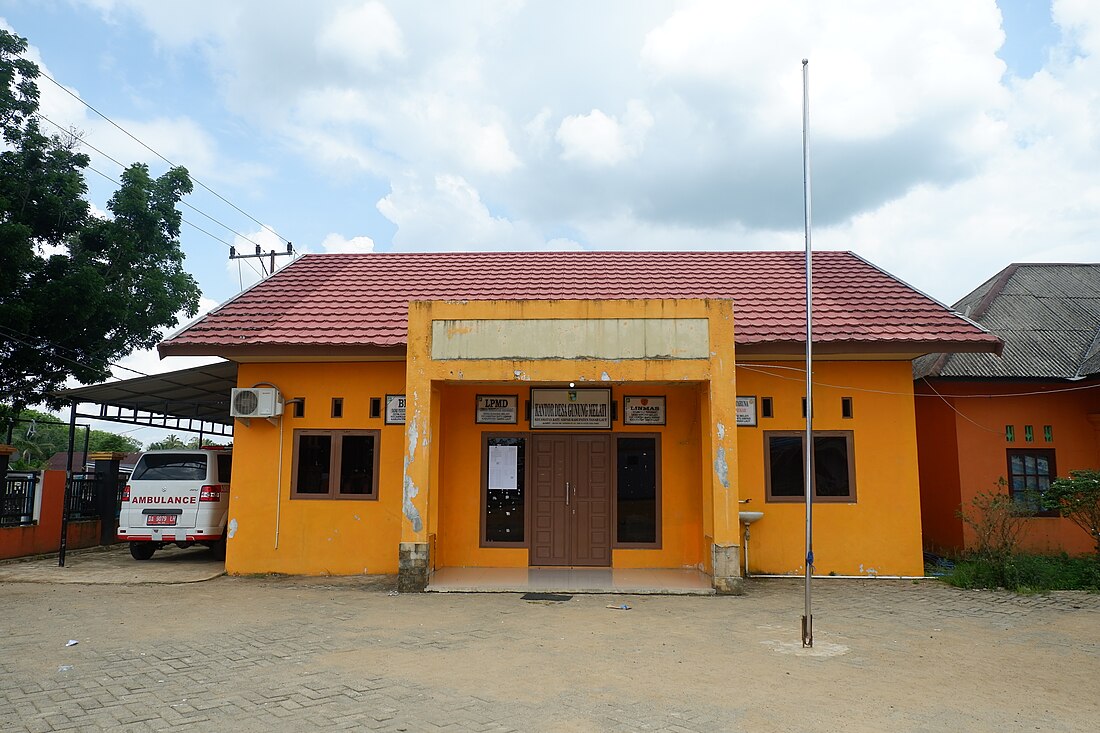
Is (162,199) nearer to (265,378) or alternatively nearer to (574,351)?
(265,378)

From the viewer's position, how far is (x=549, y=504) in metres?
11.7

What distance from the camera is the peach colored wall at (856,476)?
437 inches

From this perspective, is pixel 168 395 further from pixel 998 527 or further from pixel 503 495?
pixel 998 527

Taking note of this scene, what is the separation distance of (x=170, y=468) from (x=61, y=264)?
7.61 meters

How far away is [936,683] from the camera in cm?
594

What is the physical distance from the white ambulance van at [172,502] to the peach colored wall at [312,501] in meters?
1.09

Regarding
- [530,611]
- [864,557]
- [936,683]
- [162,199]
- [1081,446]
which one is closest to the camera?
[936,683]

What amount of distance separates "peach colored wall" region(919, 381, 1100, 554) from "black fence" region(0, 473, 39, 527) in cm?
1590

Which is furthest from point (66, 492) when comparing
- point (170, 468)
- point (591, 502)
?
point (591, 502)

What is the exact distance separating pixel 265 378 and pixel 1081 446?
1378 centimetres

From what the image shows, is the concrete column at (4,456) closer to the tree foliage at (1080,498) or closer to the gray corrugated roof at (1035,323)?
→ the gray corrugated roof at (1035,323)

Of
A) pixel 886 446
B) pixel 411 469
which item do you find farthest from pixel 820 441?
pixel 411 469

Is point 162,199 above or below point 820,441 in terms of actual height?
above

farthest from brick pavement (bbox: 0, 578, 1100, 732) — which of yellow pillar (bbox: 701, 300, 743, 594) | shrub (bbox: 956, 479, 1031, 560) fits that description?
shrub (bbox: 956, 479, 1031, 560)
